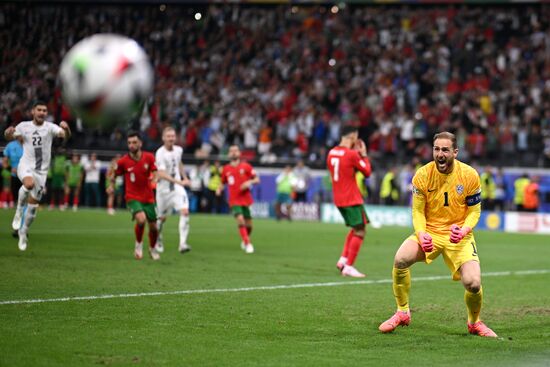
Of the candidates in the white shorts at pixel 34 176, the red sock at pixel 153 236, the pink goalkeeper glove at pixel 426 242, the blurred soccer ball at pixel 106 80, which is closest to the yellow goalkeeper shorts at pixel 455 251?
the pink goalkeeper glove at pixel 426 242

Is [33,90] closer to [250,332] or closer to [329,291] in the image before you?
[329,291]

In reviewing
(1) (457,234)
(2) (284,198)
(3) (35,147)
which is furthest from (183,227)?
(2) (284,198)

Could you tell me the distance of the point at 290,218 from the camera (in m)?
34.2

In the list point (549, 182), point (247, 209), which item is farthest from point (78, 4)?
point (247, 209)

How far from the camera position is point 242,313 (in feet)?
33.2

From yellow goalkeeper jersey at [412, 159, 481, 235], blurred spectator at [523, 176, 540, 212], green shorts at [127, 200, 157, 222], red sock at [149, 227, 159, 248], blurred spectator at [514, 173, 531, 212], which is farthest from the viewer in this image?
blurred spectator at [514, 173, 531, 212]

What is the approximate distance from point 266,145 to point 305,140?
1571 mm

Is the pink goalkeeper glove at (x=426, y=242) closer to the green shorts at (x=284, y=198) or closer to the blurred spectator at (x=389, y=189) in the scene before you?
the green shorts at (x=284, y=198)

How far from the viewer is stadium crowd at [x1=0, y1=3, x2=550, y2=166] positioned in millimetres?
34688

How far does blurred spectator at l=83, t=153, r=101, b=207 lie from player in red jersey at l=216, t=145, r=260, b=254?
1569cm

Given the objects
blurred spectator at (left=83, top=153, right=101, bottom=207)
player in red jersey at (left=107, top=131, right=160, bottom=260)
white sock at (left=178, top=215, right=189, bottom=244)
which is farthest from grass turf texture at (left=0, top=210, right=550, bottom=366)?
blurred spectator at (left=83, top=153, right=101, bottom=207)

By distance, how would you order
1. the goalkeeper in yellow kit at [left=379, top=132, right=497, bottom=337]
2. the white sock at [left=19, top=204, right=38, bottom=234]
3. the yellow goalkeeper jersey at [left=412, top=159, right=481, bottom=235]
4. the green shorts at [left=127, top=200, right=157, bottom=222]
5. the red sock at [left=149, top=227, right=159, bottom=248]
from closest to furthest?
the goalkeeper in yellow kit at [left=379, top=132, right=497, bottom=337], the yellow goalkeeper jersey at [left=412, top=159, right=481, bottom=235], the white sock at [left=19, top=204, right=38, bottom=234], the green shorts at [left=127, top=200, right=157, bottom=222], the red sock at [left=149, top=227, right=159, bottom=248]

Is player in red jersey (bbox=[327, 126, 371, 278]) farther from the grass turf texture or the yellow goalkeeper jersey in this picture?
the yellow goalkeeper jersey

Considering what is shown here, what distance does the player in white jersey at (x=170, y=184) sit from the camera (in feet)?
57.1
